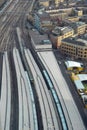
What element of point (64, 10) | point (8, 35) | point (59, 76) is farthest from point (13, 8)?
point (59, 76)

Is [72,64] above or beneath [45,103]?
beneath

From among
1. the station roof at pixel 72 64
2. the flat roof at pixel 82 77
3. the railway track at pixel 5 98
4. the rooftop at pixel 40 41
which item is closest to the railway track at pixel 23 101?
the railway track at pixel 5 98

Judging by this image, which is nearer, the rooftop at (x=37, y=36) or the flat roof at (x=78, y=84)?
the flat roof at (x=78, y=84)

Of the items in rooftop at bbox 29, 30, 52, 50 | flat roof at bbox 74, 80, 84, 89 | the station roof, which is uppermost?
flat roof at bbox 74, 80, 84, 89

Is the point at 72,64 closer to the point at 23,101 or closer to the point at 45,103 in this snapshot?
the point at 45,103

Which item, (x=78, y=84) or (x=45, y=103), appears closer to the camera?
(x=45, y=103)

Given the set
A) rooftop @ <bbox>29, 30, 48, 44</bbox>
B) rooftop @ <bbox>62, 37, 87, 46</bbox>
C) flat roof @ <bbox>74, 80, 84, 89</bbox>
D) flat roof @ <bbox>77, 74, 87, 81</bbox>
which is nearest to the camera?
flat roof @ <bbox>74, 80, 84, 89</bbox>

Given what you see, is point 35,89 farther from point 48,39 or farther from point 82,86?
point 48,39

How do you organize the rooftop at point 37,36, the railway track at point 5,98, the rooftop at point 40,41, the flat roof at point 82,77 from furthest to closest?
→ the rooftop at point 37,36 → the rooftop at point 40,41 → the flat roof at point 82,77 → the railway track at point 5,98

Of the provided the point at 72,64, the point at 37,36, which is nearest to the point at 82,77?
the point at 72,64

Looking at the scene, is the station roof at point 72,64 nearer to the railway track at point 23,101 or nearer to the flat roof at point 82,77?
the flat roof at point 82,77

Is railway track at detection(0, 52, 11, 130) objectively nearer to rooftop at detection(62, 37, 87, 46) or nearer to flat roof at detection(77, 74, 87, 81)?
flat roof at detection(77, 74, 87, 81)

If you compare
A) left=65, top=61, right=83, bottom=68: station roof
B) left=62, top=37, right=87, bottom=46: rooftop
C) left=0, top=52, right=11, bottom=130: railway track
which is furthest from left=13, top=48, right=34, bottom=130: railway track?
left=62, top=37, right=87, bottom=46: rooftop
